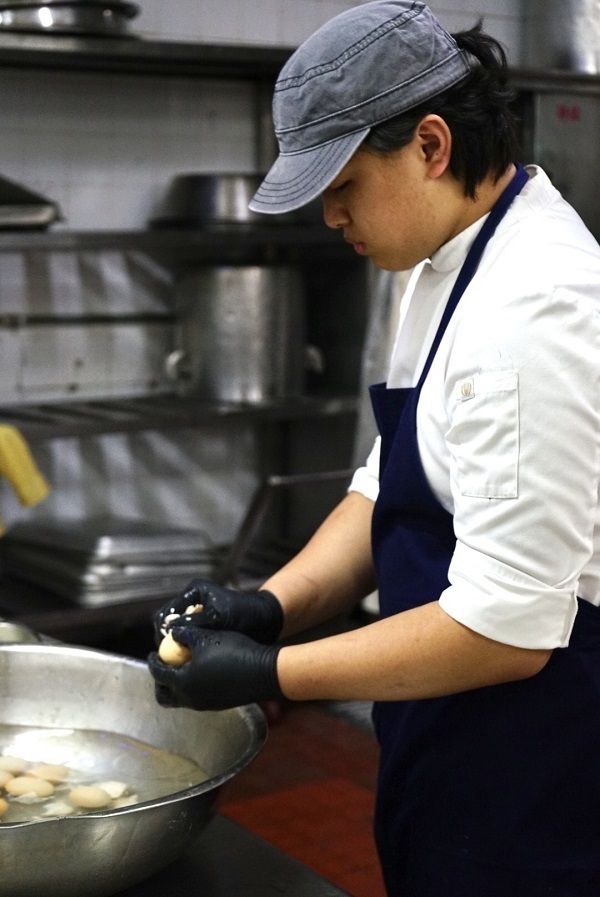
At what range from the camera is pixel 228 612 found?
147 centimetres

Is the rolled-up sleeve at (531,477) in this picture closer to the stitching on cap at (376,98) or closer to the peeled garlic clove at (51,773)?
the stitching on cap at (376,98)

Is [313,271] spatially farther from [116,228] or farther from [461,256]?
[461,256]

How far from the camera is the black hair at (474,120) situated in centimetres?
125

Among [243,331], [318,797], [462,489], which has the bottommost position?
[318,797]

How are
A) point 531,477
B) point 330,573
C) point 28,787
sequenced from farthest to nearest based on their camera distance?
point 330,573
point 28,787
point 531,477

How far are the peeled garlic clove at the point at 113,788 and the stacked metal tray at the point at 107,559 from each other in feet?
6.30

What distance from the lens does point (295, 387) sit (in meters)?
3.76

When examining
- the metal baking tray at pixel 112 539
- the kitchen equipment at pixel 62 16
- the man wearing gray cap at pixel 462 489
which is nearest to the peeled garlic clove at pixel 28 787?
the man wearing gray cap at pixel 462 489

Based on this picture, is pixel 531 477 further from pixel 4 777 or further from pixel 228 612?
pixel 4 777

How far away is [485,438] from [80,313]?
2.76 m

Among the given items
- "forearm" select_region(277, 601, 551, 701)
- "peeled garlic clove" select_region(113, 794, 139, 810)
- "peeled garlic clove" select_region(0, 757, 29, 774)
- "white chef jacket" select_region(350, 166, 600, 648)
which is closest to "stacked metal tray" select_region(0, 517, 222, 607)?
"peeled garlic clove" select_region(0, 757, 29, 774)

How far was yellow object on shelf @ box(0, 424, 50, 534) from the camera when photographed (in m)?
3.06

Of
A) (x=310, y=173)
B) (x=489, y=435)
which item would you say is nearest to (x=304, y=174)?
(x=310, y=173)

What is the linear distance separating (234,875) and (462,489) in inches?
18.5
